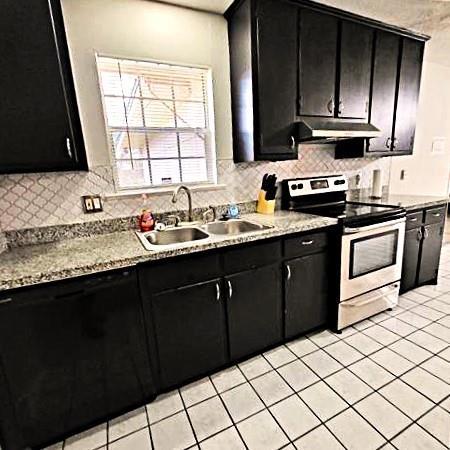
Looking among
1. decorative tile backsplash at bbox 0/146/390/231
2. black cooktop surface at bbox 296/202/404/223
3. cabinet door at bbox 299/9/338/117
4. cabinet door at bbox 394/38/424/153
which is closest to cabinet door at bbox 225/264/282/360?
black cooktop surface at bbox 296/202/404/223

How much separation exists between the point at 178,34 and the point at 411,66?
2.26m

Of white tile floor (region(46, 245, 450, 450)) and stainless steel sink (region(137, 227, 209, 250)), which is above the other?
stainless steel sink (region(137, 227, 209, 250))

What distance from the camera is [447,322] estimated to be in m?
2.19

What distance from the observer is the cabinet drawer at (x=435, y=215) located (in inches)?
99.9

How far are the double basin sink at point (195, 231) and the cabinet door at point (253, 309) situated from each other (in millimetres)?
323

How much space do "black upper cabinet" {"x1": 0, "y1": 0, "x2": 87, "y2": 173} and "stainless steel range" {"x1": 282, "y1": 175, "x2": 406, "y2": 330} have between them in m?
1.77

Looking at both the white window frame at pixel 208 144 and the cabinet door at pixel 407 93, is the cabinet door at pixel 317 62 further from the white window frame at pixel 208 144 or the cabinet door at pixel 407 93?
the cabinet door at pixel 407 93

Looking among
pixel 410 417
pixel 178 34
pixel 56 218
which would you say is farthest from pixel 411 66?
pixel 56 218

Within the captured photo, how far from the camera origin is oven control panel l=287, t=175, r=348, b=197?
2424 mm

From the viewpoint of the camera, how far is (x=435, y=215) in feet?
8.52

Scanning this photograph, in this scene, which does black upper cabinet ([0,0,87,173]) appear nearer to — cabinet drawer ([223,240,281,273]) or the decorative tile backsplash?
the decorative tile backsplash

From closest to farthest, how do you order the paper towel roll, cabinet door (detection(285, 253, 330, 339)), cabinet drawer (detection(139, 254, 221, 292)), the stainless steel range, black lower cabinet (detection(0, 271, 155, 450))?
black lower cabinet (detection(0, 271, 155, 450)) < cabinet drawer (detection(139, 254, 221, 292)) < cabinet door (detection(285, 253, 330, 339)) < the stainless steel range < the paper towel roll

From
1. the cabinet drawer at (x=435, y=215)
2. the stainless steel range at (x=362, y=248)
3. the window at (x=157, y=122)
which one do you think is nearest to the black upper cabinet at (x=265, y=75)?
the window at (x=157, y=122)

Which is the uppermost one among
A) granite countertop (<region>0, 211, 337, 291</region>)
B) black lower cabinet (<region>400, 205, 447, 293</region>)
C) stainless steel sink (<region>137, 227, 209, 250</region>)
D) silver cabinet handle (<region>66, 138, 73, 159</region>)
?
silver cabinet handle (<region>66, 138, 73, 159</region>)
